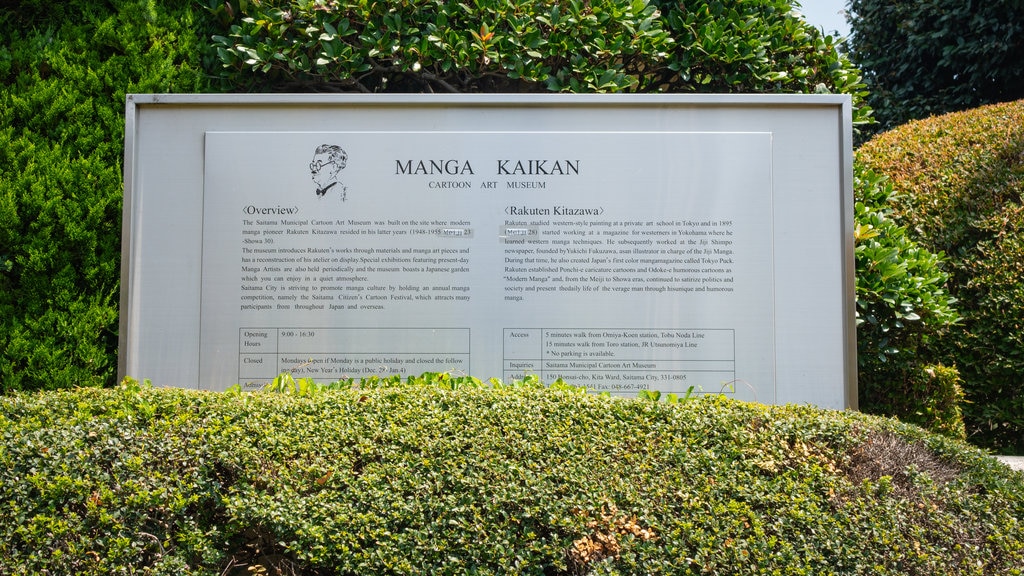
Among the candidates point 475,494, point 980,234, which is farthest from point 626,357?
point 980,234

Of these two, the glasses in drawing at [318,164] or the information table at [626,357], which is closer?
the information table at [626,357]

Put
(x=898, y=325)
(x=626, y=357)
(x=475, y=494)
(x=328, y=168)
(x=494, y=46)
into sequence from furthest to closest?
1. (x=494, y=46)
2. (x=898, y=325)
3. (x=328, y=168)
4. (x=626, y=357)
5. (x=475, y=494)

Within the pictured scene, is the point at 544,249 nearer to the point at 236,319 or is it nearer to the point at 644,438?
the point at 644,438

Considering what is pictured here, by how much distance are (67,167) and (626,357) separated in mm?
3816

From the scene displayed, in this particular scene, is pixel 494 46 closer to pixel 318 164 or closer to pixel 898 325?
pixel 318 164

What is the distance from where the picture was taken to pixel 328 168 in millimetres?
4328

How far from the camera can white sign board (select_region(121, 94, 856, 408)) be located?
4238 millimetres

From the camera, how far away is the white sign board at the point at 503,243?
13.9 feet

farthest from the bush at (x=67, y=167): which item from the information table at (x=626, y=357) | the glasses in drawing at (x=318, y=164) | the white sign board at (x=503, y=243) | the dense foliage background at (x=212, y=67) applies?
the information table at (x=626, y=357)

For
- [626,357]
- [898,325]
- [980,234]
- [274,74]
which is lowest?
[626,357]

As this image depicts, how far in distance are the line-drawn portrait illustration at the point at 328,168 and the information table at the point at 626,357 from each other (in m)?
1.42

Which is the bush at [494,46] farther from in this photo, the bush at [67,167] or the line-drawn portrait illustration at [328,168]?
the line-drawn portrait illustration at [328,168]

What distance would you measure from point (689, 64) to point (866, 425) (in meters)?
3.17

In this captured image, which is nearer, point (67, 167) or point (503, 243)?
point (503, 243)
